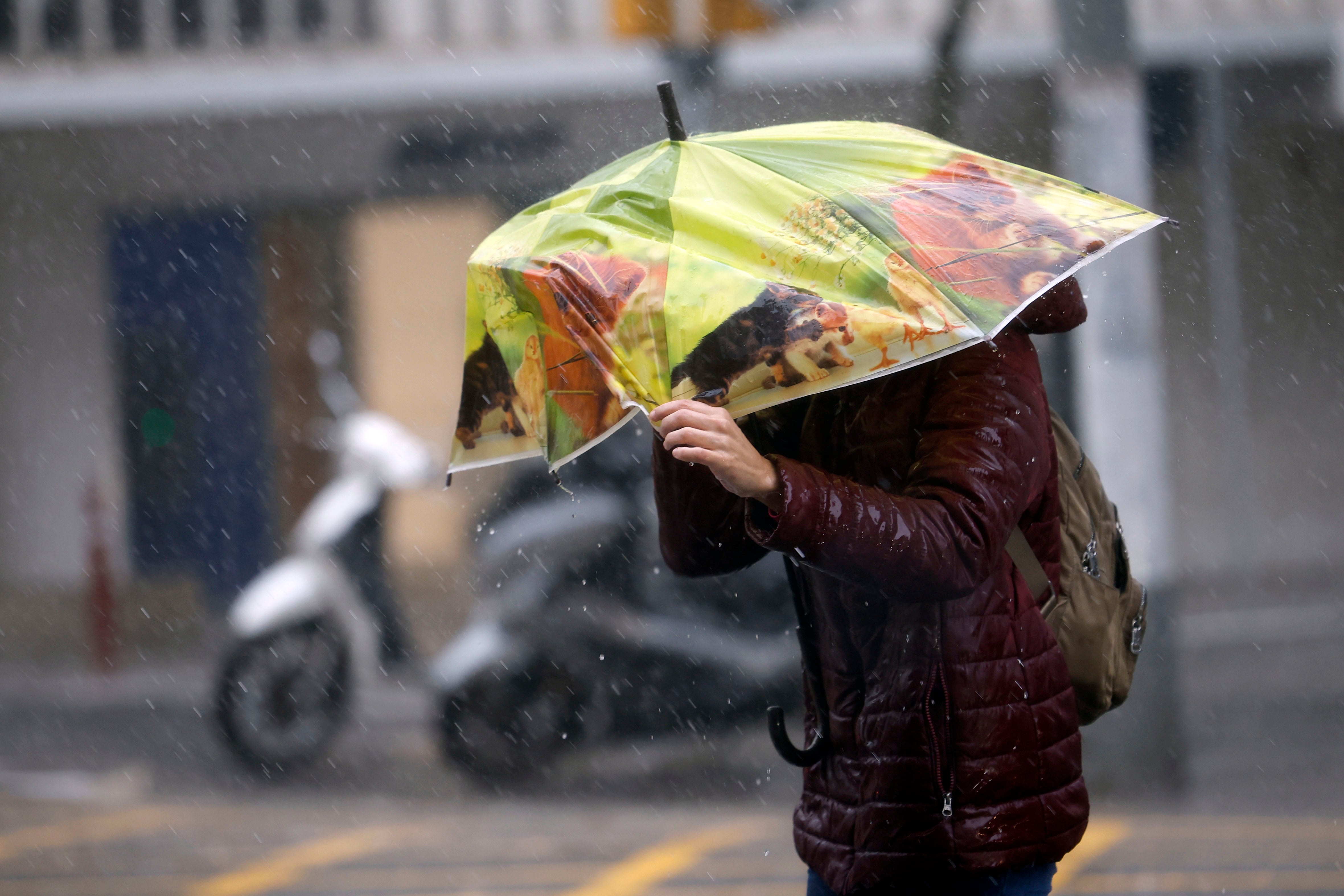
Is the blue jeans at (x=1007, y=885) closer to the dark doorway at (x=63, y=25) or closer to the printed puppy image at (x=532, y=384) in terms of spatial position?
the printed puppy image at (x=532, y=384)

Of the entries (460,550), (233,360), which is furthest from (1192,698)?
(233,360)

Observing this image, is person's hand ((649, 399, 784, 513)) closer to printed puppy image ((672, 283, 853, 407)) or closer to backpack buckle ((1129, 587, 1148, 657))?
printed puppy image ((672, 283, 853, 407))

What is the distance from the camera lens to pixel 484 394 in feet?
6.59

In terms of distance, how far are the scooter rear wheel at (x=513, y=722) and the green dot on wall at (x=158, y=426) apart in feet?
17.8

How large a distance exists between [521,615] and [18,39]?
6.62 meters

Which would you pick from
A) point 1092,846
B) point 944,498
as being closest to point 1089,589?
point 944,498

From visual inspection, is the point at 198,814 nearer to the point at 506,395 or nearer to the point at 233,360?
the point at 506,395

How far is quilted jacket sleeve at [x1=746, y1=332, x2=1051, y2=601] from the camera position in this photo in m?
1.54

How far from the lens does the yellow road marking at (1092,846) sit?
4277 mm

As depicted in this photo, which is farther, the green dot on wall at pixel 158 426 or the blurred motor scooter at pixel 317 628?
the green dot on wall at pixel 158 426

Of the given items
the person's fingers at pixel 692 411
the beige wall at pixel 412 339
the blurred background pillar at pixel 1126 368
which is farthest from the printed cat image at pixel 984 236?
the beige wall at pixel 412 339

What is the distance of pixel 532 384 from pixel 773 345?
408mm

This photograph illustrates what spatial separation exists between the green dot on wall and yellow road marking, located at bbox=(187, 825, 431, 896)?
5.43 meters

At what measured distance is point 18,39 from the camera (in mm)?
9078
